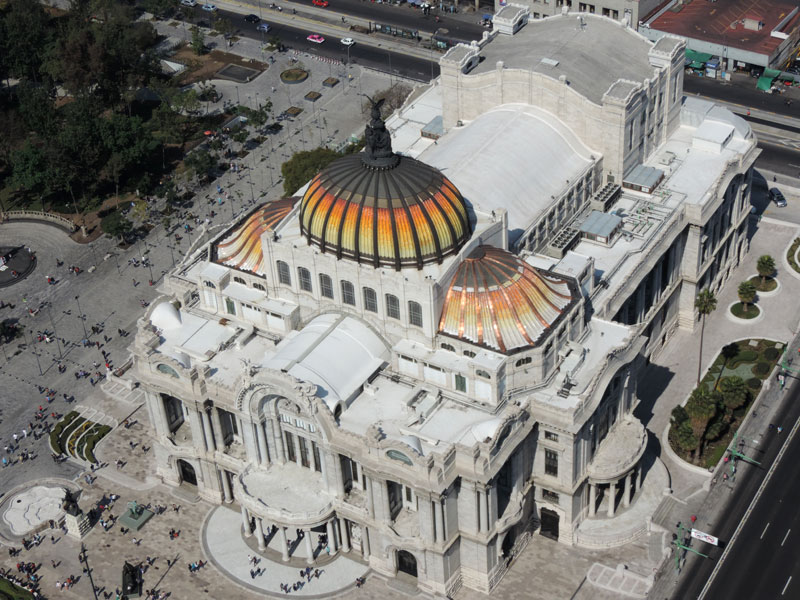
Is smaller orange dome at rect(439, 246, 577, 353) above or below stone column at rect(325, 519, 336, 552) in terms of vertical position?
above

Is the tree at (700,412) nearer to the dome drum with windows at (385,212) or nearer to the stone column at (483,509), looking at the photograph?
the stone column at (483,509)

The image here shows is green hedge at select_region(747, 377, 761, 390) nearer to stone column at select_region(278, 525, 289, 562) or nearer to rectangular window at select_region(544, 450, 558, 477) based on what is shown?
rectangular window at select_region(544, 450, 558, 477)

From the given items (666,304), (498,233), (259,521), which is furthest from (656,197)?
(259,521)

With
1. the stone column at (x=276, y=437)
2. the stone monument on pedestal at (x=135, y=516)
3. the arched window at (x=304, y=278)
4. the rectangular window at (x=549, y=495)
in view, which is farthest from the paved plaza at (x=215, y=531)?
the arched window at (x=304, y=278)

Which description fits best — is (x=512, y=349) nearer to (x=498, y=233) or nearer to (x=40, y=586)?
(x=498, y=233)

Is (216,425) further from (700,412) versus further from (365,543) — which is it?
(700,412)

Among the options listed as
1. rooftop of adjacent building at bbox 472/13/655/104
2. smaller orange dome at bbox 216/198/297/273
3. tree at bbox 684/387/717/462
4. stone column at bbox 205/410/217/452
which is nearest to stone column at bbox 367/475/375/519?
stone column at bbox 205/410/217/452

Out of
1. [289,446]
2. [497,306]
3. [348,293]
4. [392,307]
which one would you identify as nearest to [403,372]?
[392,307]
